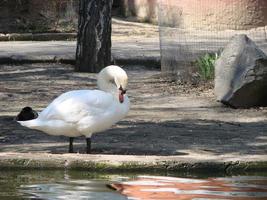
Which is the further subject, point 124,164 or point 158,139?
point 158,139

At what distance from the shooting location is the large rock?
11414 millimetres

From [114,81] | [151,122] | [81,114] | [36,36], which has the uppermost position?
[114,81]

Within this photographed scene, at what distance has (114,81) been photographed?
834cm

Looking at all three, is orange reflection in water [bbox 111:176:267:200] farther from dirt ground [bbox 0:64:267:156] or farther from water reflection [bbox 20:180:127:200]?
dirt ground [bbox 0:64:267:156]

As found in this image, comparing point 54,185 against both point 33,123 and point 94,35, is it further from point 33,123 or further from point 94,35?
point 94,35

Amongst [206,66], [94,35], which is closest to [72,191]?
[206,66]

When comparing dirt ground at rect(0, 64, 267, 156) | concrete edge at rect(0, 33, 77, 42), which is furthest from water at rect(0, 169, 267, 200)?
concrete edge at rect(0, 33, 77, 42)

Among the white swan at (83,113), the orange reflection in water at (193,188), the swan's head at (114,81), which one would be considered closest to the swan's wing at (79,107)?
the white swan at (83,113)

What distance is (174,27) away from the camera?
14672 mm

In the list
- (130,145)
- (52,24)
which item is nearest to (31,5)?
(52,24)

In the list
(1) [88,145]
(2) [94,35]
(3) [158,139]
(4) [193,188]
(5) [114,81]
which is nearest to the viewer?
(4) [193,188]

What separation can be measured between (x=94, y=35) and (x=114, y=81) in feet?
23.1

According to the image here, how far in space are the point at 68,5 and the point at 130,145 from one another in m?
17.4

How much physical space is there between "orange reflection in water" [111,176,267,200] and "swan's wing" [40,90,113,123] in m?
0.95
